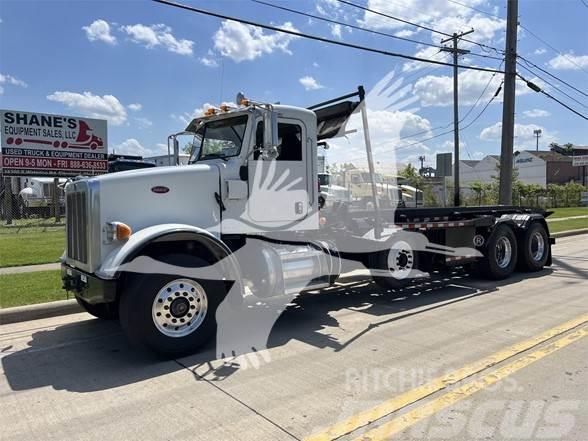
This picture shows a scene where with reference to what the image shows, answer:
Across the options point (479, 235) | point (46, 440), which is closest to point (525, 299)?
point (479, 235)

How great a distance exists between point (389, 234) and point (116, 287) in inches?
174

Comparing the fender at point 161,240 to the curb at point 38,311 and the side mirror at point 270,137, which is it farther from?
the curb at point 38,311

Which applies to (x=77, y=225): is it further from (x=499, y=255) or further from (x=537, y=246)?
(x=537, y=246)

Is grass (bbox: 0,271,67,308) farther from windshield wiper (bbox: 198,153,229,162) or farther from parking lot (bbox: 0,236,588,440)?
windshield wiper (bbox: 198,153,229,162)

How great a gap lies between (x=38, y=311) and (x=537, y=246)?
9.49 m

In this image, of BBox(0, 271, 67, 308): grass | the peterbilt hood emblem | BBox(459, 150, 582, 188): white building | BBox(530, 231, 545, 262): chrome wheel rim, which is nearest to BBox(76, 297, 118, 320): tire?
BBox(0, 271, 67, 308): grass

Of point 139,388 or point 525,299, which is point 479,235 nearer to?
→ point 525,299

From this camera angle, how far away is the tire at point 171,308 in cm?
502

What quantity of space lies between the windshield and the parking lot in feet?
7.80

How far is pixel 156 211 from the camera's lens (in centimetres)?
566

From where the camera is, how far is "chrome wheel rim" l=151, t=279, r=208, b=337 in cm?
519

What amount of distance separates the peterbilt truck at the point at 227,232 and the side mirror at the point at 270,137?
13mm

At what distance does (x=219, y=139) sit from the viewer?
6.82 m

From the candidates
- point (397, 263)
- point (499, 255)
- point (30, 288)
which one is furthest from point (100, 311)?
point (499, 255)
